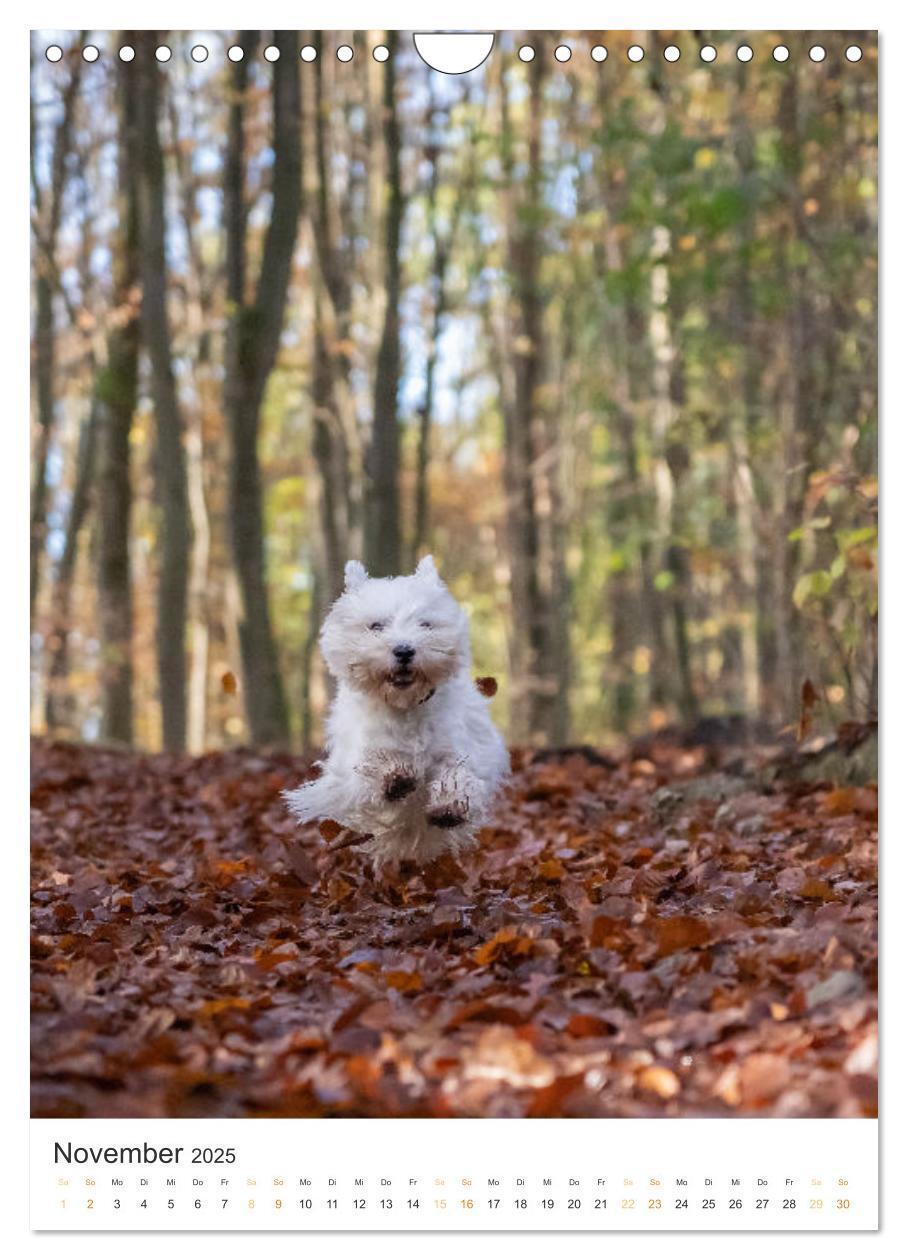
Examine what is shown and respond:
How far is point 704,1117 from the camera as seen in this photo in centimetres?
352

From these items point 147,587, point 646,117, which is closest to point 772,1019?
point 646,117

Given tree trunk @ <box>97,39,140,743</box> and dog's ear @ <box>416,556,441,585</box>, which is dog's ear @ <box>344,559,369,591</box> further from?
tree trunk @ <box>97,39,140,743</box>

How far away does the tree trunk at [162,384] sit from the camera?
1266cm

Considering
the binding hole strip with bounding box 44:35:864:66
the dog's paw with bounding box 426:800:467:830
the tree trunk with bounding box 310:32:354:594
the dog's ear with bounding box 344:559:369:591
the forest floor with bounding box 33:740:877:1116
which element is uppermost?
the tree trunk with bounding box 310:32:354:594

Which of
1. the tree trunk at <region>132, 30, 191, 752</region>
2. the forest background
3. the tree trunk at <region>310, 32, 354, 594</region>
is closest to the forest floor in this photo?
the forest background

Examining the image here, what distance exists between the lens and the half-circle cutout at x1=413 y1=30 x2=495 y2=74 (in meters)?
4.31

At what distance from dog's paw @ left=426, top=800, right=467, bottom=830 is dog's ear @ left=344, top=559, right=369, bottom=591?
3.32 ft

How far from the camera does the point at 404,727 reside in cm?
622

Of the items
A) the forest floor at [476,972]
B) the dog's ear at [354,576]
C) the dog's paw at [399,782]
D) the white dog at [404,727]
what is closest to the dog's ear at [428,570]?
the white dog at [404,727]

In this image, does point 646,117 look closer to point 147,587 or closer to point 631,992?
point 631,992

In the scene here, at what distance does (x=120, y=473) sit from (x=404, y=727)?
32.9 feet

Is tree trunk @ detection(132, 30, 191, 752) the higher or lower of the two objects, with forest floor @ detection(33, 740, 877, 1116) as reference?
higher

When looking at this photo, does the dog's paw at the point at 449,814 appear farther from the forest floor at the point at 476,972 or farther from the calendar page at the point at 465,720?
the forest floor at the point at 476,972

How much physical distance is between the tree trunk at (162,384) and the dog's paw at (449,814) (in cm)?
658
